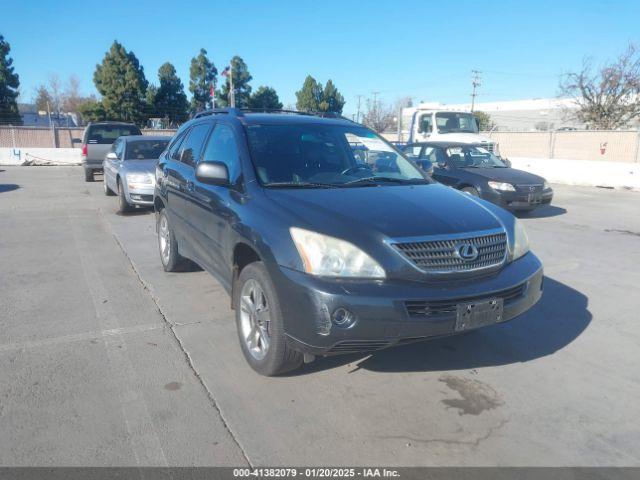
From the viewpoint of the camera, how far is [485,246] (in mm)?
3350

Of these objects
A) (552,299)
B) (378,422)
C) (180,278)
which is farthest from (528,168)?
(378,422)

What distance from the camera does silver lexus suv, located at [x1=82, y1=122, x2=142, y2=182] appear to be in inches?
656

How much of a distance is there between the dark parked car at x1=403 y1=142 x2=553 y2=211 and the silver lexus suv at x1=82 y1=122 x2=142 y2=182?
1042 cm

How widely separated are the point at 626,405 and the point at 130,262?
565 centimetres

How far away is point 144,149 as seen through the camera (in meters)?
11.4

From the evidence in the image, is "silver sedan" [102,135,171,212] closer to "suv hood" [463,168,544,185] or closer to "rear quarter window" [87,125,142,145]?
"rear quarter window" [87,125,142,145]

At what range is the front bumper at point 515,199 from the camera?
10.1m

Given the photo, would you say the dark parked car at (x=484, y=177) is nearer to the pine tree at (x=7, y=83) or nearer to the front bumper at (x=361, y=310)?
the front bumper at (x=361, y=310)

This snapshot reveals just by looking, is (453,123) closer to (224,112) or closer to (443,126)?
(443,126)

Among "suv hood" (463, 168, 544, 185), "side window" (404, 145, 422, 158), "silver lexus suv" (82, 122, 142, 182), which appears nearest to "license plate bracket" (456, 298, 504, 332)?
"suv hood" (463, 168, 544, 185)

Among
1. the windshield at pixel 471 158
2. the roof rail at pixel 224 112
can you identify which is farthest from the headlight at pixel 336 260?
the windshield at pixel 471 158

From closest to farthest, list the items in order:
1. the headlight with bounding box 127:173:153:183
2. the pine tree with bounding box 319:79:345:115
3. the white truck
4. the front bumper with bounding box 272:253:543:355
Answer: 1. the front bumper with bounding box 272:253:543:355
2. the headlight with bounding box 127:173:153:183
3. the white truck
4. the pine tree with bounding box 319:79:345:115

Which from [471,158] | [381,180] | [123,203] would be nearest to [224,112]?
[381,180]

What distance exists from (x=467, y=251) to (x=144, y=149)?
9690mm
